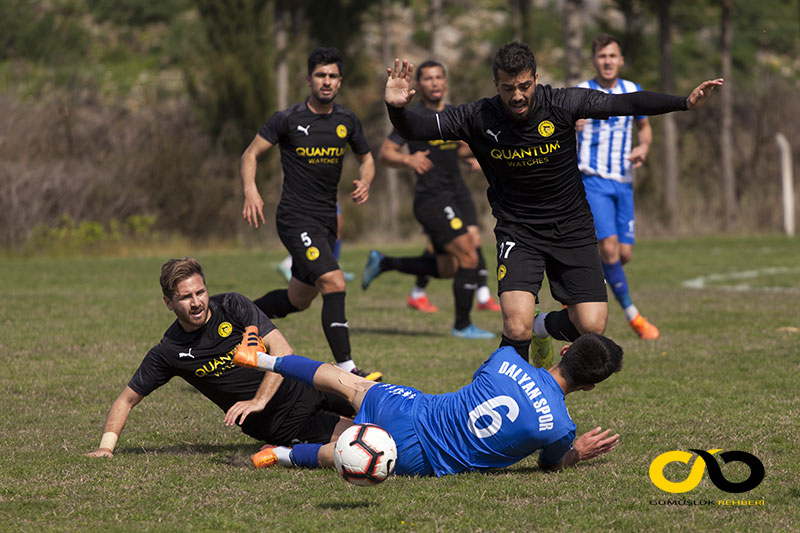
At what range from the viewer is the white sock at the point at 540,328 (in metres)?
6.84

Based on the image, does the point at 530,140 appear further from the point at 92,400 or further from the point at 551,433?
the point at 92,400

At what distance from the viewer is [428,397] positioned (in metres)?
5.40

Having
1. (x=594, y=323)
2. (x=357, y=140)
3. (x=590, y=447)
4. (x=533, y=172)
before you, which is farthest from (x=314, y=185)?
(x=590, y=447)

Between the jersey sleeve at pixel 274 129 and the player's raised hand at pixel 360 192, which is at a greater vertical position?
the jersey sleeve at pixel 274 129

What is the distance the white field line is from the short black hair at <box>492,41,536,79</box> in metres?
8.78

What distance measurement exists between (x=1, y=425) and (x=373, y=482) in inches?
115

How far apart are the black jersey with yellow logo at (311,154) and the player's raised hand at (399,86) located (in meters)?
2.50

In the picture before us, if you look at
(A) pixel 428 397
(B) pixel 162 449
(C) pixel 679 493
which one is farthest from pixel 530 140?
(B) pixel 162 449

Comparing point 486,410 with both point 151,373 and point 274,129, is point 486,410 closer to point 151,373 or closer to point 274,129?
point 151,373

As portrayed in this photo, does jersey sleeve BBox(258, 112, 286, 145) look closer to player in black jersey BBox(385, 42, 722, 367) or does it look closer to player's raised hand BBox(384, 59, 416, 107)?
player in black jersey BBox(385, 42, 722, 367)

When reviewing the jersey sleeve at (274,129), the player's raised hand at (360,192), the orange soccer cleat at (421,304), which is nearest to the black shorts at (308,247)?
the player's raised hand at (360,192)

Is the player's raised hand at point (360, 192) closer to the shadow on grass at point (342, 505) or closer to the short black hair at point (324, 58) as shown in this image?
the short black hair at point (324, 58)

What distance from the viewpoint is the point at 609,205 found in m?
9.64

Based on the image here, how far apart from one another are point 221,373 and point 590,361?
200cm
